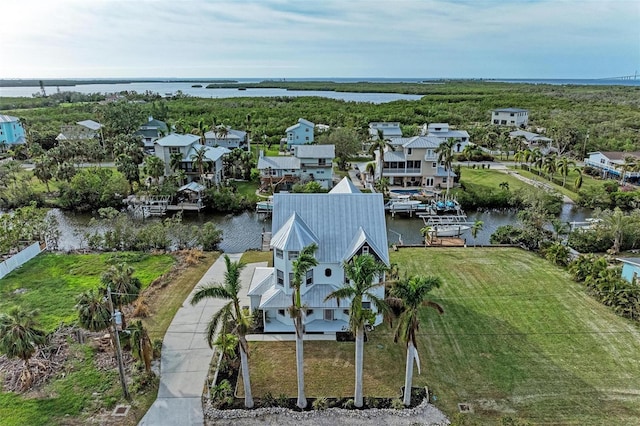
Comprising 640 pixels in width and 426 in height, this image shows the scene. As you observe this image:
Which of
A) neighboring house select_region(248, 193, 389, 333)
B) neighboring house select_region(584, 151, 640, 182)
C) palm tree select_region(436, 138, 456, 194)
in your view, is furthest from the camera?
neighboring house select_region(584, 151, 640, 182)

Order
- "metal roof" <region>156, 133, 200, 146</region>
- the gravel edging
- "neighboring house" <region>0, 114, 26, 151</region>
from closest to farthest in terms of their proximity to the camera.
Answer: the gravel edging → "metal roof" <region>156, 133, 200, 146</region> → "neighboring house" <region>0, 114, 26, 151</region>

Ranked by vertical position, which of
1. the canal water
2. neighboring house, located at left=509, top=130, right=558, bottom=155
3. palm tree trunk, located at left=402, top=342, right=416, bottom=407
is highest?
neighboring house, located at left=509, top=130, right=558, bottom=155

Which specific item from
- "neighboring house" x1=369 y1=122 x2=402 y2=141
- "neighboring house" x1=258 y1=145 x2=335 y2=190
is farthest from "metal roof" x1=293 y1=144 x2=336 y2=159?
"neighboring house" x1=369 y1=122 x2=402 y2=141

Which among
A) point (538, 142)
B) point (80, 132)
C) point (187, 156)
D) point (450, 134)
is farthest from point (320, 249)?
point (80, 132)

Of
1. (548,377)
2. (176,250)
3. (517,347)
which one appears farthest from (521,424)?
(176,250)

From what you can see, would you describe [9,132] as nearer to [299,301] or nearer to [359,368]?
[299,301]

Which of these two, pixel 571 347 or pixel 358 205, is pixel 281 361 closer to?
pixel 358 205

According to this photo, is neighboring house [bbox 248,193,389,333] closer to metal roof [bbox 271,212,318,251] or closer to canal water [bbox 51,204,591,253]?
metal roof [bbox 271,212,318,251]

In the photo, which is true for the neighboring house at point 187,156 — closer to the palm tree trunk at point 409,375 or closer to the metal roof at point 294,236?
the metal roof at point 294,236
